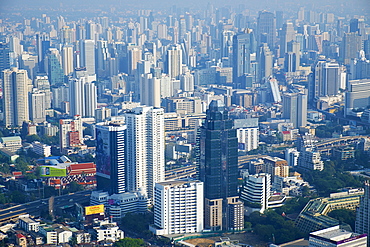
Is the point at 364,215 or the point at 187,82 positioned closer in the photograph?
the point at 364,215

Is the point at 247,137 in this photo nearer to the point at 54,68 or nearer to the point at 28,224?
the point at 28,224

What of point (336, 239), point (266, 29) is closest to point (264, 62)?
point (266, 29)

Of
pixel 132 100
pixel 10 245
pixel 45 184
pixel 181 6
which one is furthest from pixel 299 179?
pixel 181 6

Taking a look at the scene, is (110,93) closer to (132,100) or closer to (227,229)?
(132,100)

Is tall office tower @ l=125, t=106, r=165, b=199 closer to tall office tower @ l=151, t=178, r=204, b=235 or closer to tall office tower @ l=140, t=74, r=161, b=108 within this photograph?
tall office tower @ l=151, t=178, r=204, b=235

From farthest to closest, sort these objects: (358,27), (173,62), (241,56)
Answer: (241,56) → (173,62) → (358,27)

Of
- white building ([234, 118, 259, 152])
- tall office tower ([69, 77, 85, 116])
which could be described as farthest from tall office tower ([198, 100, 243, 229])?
tall office tower ([69, 77, 85, 116])

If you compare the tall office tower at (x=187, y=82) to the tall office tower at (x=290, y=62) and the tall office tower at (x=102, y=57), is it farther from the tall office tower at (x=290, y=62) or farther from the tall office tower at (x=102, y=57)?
the tall office tower at (x=290, y=62)

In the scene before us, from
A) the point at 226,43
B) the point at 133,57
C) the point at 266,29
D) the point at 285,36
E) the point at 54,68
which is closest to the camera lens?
the point at 54,68
